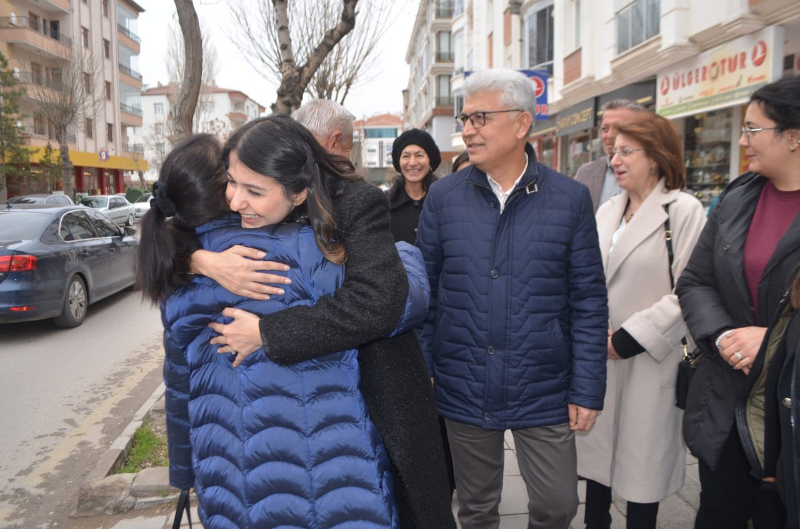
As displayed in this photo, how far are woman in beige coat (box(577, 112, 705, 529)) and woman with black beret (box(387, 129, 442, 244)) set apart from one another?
5.20ft

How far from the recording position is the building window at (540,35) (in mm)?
18438

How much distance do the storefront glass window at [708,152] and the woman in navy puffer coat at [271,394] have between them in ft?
33.1

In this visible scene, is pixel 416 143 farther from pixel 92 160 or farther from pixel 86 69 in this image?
pixel 92 160

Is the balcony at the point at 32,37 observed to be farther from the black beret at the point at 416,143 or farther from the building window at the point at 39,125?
the black beret at the point at 416,143

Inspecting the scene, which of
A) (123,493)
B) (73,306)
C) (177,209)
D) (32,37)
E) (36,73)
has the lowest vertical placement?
(123,493)

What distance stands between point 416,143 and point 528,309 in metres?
2.13

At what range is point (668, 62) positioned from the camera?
11.5 meters

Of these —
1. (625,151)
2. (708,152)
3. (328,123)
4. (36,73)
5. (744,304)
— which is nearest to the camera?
(744,304)

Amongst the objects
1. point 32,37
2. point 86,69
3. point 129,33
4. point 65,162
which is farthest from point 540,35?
point 129,33

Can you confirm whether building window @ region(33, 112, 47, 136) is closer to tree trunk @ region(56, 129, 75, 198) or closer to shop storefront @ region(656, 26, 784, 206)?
tree trunk @ region(56, 129, 75, 198)

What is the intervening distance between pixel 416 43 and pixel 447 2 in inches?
642

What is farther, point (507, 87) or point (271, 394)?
point (507, 87)

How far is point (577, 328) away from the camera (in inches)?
92.9

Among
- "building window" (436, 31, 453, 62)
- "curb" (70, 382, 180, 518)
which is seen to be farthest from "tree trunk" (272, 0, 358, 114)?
"building window" (436, 31, 453, 62)
